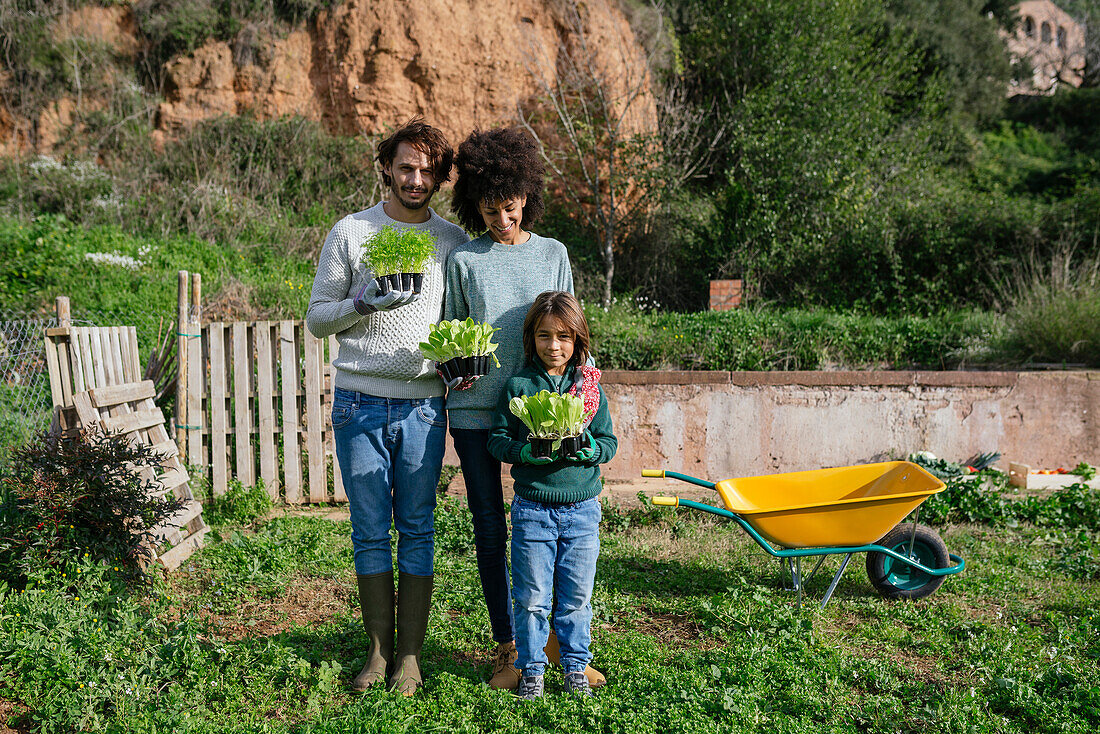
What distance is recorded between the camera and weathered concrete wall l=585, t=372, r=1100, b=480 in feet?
21.6

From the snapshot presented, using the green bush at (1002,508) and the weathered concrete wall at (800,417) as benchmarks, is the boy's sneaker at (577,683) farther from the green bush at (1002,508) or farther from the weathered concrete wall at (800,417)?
the green bush at (1002,508)

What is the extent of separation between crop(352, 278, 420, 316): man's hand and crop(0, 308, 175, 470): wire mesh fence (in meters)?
3.72

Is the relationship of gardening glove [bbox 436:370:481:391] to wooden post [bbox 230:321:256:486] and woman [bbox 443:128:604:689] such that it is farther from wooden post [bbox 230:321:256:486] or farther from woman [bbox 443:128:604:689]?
wooden post [bbox 230:321:256:486]

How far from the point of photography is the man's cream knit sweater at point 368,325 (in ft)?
9.59

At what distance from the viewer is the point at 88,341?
200 inches

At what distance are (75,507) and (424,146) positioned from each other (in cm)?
264

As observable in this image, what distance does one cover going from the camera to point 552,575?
2957mm

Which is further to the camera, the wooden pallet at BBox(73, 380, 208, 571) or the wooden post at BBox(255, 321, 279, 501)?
the wooden post at BBox(255, 321, 279, 501)

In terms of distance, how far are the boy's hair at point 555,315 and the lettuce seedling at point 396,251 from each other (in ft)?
1.55

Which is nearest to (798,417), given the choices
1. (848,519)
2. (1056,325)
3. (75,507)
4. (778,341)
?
Answer: (778,341)

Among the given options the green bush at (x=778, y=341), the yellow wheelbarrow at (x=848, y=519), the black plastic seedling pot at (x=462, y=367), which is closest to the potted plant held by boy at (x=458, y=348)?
the black plastic seedling pot at (x=462, y=367)

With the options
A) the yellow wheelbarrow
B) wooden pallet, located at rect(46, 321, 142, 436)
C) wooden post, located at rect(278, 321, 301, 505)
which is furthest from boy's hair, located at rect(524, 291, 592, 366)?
wooden post, located at rect(278, 321, 301, 505)

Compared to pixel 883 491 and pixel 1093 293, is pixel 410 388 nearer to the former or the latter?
pixel 883 491

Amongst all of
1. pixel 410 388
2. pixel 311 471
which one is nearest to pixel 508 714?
pixel 410 388
